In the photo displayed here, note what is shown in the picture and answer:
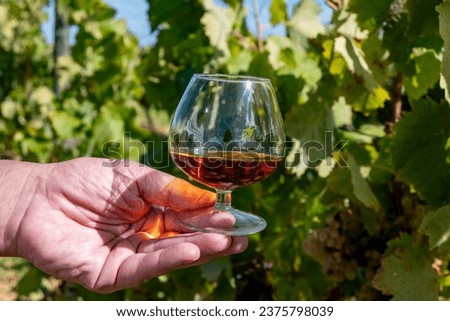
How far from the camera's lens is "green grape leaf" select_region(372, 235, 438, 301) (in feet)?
5.44

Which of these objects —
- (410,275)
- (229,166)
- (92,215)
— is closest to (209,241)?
(229,166)

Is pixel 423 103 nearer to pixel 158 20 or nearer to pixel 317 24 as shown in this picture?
pixel 317 24

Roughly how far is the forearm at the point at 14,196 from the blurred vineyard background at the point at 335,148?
70 centimetres

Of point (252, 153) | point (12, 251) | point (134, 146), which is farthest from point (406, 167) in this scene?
point (134, 146)

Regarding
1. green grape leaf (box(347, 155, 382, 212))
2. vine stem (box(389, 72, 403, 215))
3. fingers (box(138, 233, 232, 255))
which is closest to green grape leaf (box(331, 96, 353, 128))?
vine stem (box(389, 72, 403, 215))

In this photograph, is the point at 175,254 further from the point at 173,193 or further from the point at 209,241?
the point at 173,193

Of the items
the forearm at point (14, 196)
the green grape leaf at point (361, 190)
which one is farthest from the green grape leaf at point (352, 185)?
the forearm at point (14, 196)

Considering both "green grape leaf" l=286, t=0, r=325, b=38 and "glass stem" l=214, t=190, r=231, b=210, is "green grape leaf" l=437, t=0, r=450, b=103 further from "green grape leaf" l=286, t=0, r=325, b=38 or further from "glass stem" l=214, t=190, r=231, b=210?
"green grape leaf" l=286, t=0, r=325, b=38

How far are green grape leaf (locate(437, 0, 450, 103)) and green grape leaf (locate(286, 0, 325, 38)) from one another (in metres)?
1.07

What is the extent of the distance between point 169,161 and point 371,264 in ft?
2.61

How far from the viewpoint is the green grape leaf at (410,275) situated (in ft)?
5.44

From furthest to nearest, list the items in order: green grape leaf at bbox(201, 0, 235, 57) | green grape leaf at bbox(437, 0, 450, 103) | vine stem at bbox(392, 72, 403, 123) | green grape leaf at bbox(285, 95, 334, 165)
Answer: green grape leaf at bbox(201, 0, 235, 57) → vine stem at bbox(392, 72, 403, 123) → green grape leaf at bbox(285, 95, 334, 165) → green grape leaf at bbox(437, 0, 450, 103)

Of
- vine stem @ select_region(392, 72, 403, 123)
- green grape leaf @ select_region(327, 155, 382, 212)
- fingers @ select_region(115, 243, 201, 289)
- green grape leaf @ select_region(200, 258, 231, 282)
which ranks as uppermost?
vine stem @ select_region(392, 72, 403, 123)

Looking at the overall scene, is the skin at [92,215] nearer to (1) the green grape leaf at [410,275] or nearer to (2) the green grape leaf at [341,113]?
(1) the green grape leaf at [410,275]
